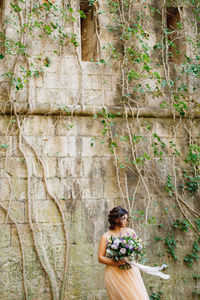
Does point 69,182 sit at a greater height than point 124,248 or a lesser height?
greater

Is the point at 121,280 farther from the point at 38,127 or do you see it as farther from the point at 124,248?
the point at 38,127

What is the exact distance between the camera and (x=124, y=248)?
13.4ft

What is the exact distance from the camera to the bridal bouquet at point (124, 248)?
409cm

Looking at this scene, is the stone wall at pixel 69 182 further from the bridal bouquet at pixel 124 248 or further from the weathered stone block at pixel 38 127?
the bridal bouquet at pixel 124 248

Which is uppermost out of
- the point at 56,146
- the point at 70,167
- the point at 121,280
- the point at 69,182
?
the point at 56,146

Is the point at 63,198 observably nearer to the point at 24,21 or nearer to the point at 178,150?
the point at 178,150

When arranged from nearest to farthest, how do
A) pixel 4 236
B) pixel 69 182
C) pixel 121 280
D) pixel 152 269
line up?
pixel 152 269 < pixel 121 280 < pixel 4 236 < pixel 69 182

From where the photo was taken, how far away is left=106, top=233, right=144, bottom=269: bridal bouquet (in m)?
4.09

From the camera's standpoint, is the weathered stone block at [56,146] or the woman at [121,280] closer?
the woman at [121,280]

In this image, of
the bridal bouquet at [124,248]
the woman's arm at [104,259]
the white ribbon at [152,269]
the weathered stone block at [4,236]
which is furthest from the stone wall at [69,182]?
the white ribbon at [152,269]

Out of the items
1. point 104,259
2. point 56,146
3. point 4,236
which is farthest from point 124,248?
point 56,146

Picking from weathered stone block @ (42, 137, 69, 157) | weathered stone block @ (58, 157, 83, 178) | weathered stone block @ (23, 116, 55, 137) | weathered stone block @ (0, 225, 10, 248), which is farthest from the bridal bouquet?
weathered stone block @ (23, 116, 55, 137)

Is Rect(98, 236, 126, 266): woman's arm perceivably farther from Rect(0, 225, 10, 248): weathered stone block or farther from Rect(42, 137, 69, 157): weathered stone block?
Rect(42, 137, 69, 157): weathered stone block

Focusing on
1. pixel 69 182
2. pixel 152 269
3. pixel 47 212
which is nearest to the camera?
pixel 152 269
